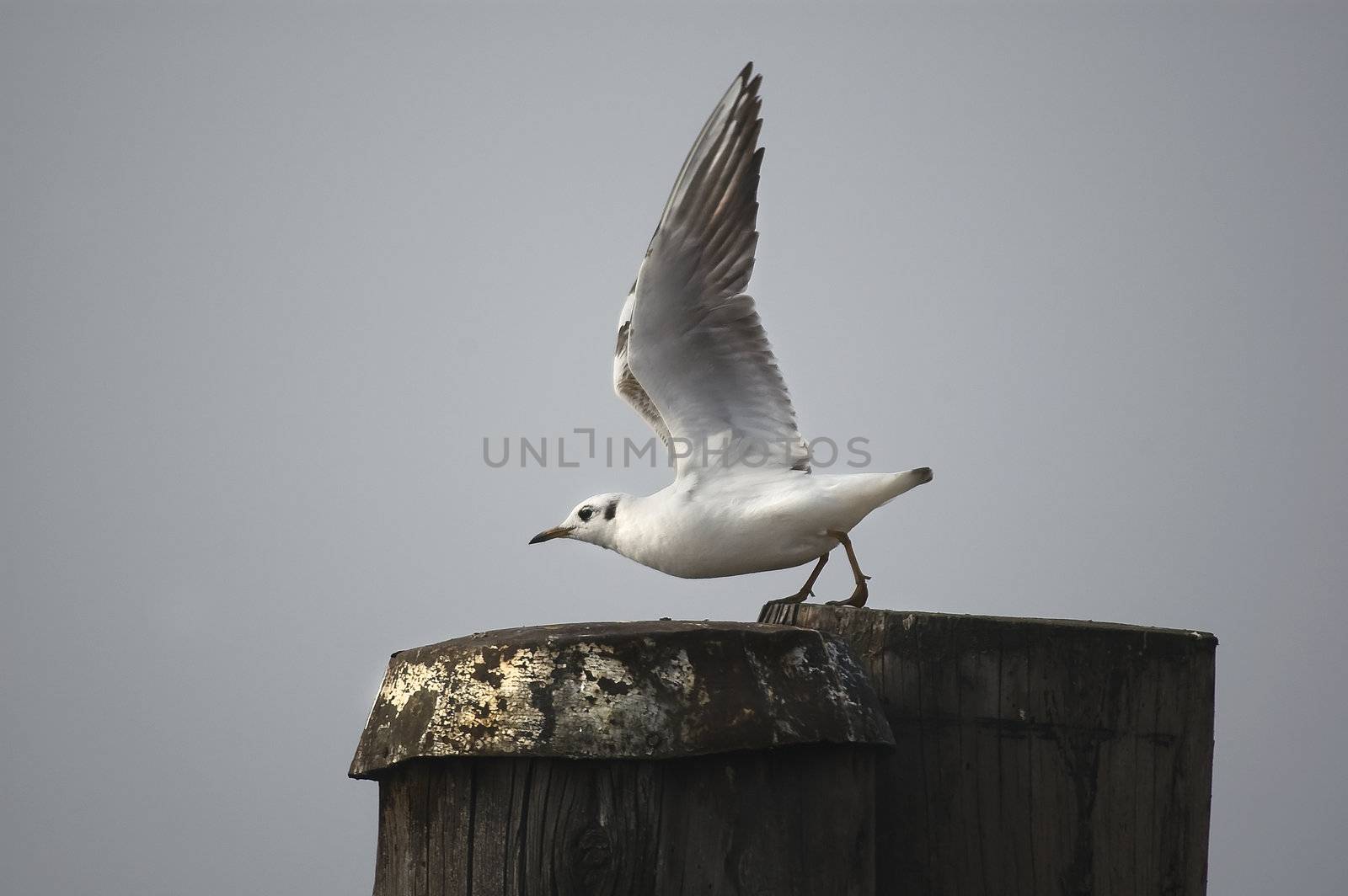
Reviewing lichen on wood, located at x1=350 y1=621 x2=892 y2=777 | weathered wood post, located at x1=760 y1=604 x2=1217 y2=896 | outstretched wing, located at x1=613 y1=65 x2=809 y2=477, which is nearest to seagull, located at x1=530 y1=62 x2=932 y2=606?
outstretched wing, located at x1=613 y1=65 x2=809 y2=477

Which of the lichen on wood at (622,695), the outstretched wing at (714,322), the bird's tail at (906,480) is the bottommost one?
the lichen on wood at (622,695)


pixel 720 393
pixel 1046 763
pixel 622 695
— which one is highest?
pixel 720 393

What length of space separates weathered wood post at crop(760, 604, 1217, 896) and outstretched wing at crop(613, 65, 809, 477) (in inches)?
114

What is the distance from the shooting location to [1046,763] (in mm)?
2492

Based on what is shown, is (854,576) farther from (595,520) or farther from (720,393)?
(595,520)

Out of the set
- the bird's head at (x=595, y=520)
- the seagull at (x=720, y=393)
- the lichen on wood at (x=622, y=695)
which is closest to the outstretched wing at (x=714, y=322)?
the seagull at (x=720, y=393)

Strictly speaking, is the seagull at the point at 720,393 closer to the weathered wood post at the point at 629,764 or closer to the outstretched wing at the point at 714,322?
the outstretched wing at the point at 714,322

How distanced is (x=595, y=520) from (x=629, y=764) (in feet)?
13.1

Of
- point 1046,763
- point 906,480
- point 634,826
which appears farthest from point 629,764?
point 906,480

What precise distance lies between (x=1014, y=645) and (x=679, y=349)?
2971 mm

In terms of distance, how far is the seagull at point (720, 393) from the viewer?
502 cm

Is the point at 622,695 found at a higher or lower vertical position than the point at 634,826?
higher

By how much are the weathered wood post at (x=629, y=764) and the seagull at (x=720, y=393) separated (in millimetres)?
2839

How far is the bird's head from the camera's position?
5863mm
